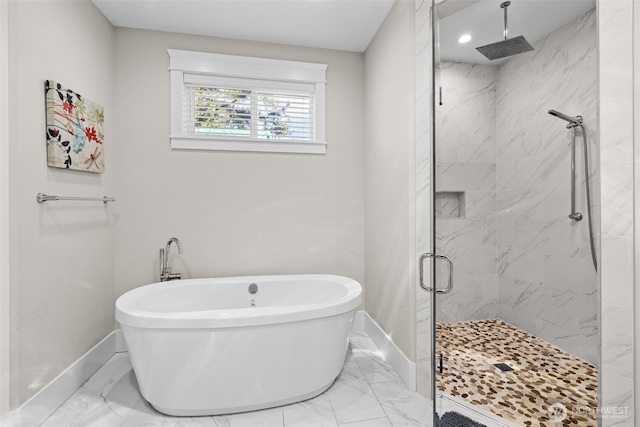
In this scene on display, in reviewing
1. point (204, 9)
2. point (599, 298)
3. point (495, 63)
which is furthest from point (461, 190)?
point (204, 9)

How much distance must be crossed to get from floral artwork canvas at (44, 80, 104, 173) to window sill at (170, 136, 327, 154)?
21.1 inches

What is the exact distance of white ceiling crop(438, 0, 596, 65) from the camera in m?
1.41

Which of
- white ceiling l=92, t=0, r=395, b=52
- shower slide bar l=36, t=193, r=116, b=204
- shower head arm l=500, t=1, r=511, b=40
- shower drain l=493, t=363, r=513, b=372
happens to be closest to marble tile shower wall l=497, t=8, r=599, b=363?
shower head arm l=500, t=1, r=511, b=40

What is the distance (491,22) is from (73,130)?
2.44 metres

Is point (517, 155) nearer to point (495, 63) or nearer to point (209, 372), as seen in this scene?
point (495, 63)

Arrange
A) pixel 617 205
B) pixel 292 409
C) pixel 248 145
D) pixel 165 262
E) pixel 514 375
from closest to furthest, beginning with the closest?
1. pixel 617 205
2. pixel 514 375
3. pixel 292 409
4. pixel 165 262
5. pixel 248 145

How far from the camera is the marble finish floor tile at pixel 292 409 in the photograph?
1.73 metres

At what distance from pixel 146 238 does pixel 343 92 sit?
6.94 ft

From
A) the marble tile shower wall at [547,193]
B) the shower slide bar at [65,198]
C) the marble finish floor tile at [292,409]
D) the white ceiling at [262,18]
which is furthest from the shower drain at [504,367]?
the shower slide bar at [65,198]

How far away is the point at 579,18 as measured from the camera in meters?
1.28

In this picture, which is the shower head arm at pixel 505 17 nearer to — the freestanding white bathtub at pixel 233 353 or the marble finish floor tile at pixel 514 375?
the marble finish floor tile at pixel 514 375

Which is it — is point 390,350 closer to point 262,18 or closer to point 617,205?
point 617,205

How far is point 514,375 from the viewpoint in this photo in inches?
66.7

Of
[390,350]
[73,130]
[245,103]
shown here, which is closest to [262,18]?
[245,103]
